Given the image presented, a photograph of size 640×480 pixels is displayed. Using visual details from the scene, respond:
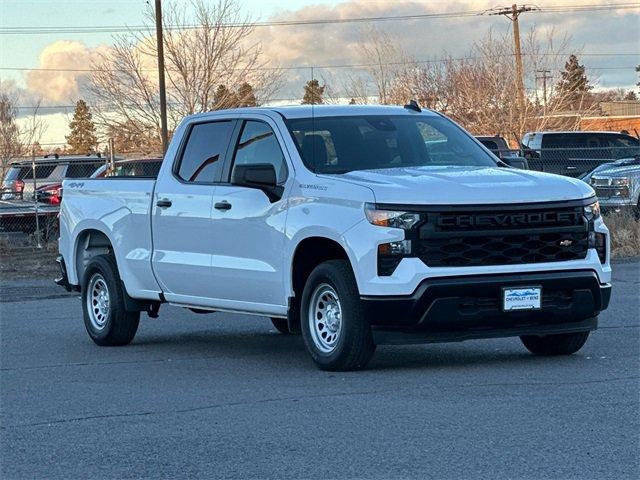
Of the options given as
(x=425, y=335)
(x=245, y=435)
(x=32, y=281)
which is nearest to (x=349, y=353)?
(x=425, y=335)

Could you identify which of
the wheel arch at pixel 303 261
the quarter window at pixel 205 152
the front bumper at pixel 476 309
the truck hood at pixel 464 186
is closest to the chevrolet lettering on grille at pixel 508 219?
the truck hood at pixel 464 186

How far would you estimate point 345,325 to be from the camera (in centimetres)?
917

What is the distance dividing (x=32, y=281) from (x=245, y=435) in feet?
41.0

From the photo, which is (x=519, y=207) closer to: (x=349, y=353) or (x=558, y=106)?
(x=349, y=353)

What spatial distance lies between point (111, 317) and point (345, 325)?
132 inches

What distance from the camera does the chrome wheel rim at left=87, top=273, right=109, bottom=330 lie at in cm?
1202

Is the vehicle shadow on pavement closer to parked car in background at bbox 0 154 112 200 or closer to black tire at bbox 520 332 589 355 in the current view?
black tire at bbox 520 332 589 355

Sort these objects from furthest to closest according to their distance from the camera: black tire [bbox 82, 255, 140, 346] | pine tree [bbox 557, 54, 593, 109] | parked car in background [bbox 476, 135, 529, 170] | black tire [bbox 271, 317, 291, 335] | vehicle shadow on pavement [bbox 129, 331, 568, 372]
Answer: pine tree [bbox 557, 54, 593, 109]
parked car in background [bbox 476, 135, 529, 170]
black tire [bbox 271, 317, 291, 335]
black tire [bbox 82, 255, 140, 346]
vehicle shadow on pavement [bbox 129, 331, 568, 372]

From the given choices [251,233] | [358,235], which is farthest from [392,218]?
[251,233]

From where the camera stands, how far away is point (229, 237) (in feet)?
33.8

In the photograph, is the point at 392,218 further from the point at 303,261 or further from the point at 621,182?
the point at 621,182

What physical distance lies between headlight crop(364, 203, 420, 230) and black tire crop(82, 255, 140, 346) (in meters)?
3.61

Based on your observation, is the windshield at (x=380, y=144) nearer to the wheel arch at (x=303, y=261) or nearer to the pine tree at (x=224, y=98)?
the wheel arch at (x=303, y=261)

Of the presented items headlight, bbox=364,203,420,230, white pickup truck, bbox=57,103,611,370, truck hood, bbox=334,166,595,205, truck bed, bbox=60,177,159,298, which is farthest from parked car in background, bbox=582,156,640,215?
headlight, bbox=364,203,420,230
